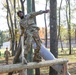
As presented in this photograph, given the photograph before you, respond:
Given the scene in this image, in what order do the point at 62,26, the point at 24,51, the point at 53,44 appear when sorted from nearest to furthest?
the point at 24,51 → the point at 53,44 → the point at 62,26

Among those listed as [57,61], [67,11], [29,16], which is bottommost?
[57,61]

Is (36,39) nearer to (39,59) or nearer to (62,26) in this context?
(39,59)

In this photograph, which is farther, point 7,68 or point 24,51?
point 24,51

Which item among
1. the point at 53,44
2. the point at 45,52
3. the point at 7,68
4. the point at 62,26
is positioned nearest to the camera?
the point at 7,68

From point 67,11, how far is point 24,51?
40.1 metres

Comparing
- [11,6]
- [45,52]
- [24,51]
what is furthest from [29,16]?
[11,6]

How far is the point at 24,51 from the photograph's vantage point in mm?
7754

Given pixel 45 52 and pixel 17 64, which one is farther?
pixel 45 52

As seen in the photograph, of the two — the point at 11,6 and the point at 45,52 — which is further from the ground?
the point at 11,6

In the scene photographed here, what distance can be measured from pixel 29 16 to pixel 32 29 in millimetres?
391

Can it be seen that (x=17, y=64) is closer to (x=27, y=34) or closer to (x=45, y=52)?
(x=27, y=34)

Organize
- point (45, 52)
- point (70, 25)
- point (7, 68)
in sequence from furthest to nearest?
1. point (70, 25)
2. point (45, 52)
3. point (7, 68)

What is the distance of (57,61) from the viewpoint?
8977mm

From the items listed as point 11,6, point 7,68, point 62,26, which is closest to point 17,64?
point 7,68
